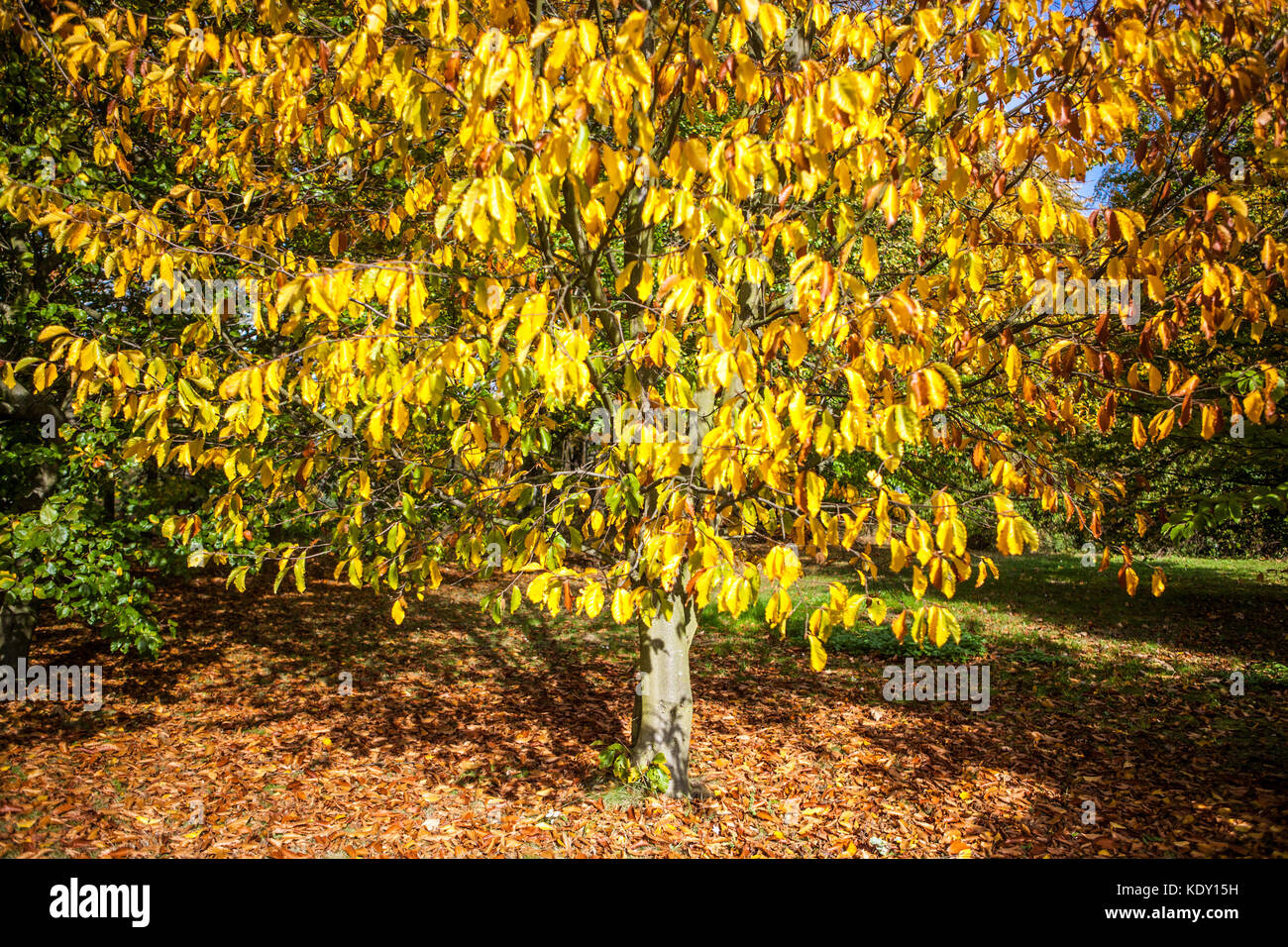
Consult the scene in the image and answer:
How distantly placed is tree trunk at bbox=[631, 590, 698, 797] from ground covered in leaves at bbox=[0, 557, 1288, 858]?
0.25 metres

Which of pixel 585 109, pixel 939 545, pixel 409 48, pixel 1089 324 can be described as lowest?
pixel 939 545

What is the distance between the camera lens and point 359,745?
582cm

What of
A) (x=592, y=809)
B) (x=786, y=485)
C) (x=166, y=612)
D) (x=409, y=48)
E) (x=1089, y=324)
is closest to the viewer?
(x=409, y=48)

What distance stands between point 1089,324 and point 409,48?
352 centimetres

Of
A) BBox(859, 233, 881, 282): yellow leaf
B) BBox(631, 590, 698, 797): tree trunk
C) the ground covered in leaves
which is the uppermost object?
BBox(859, 233, 881, 282): yellow leaf

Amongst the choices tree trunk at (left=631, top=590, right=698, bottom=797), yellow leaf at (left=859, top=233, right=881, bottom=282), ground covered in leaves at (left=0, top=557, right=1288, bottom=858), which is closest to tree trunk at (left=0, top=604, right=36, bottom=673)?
ground covered in leaves at (left=0, top=557, right=1288, bottom=858)

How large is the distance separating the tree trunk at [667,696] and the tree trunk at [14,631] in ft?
17.0

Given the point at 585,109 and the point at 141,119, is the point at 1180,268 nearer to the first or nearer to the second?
the point at 585,109

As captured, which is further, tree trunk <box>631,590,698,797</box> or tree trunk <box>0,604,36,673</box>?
tree trunk <box>0,604,36,673</box>

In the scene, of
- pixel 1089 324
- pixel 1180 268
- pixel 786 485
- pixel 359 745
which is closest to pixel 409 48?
pixel 786 485

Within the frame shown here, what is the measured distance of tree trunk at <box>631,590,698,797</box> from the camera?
436 cm

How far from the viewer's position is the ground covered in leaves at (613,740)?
4.30 meters

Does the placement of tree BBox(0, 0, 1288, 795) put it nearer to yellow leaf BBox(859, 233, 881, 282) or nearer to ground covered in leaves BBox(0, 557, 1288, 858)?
yellow leaf BBox(859, 233, 881, 282)
